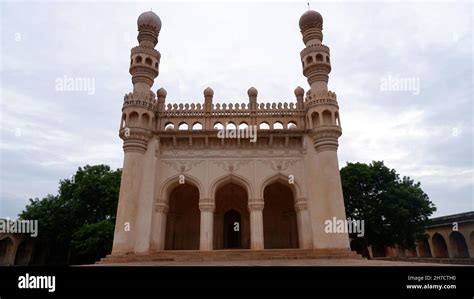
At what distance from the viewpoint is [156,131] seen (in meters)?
18.3

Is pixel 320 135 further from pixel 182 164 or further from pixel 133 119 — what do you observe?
pixel 133 119

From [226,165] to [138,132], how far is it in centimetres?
541

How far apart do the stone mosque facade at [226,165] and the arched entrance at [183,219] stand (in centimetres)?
7

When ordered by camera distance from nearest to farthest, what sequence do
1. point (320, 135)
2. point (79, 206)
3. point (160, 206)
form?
point (160, 206) < point (320, 135) < point (79, 206)

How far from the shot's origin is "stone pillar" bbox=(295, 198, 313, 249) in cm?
1677

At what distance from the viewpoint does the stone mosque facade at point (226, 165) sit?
1672cm

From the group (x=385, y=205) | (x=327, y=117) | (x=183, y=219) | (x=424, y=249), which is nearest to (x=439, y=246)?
(x=424, y=249)

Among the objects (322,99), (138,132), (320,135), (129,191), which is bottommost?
(129,191)

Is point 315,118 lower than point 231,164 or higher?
higher

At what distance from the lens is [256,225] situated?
55.0 feet

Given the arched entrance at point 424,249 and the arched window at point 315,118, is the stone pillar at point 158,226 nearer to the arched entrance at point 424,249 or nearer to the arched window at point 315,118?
the arched window at point 315,118

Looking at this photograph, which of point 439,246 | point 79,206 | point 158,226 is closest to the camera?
point 158,226
